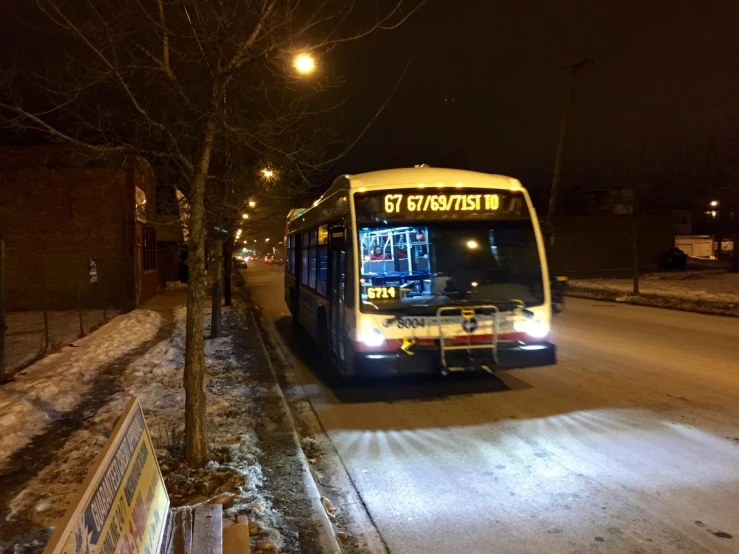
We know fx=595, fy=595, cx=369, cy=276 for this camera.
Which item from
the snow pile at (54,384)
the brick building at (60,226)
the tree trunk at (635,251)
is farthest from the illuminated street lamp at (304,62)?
the tree trunk at (635,251)

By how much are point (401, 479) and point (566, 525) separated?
1.55 meters

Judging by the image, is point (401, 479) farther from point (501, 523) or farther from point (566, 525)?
point (566, 525)

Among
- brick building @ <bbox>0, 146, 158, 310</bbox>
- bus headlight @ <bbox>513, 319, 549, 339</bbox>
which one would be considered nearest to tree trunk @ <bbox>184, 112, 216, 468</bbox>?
bus headlight @ <bbox>513, 319, 549, 339</bbox>

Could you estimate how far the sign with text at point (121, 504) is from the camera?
2055 mm

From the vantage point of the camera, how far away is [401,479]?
5395mm

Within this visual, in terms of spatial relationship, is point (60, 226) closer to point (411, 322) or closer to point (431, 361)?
point (411, 322)

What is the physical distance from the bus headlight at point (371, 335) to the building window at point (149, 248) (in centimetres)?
1832

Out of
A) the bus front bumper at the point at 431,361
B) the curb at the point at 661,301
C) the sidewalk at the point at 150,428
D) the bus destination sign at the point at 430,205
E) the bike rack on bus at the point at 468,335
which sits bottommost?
the sidewalk at the point at 150,428

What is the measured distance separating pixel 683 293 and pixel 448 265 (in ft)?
60.5

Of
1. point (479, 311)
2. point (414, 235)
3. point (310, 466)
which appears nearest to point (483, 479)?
point (310, 466)

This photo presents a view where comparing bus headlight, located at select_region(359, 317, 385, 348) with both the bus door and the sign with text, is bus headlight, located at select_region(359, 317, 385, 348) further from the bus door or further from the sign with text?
the sign with text

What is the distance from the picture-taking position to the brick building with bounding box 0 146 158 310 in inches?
781

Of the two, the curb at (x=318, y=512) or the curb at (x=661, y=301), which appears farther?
the curb at (x=661, y=301)

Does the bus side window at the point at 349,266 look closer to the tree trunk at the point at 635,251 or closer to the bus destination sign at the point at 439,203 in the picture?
the bus destination sign at the point at 439,203
